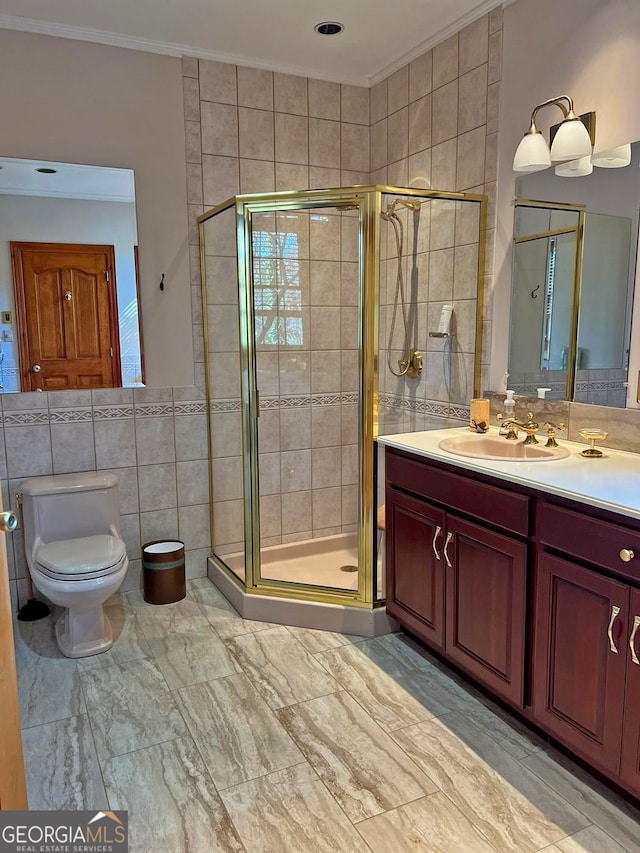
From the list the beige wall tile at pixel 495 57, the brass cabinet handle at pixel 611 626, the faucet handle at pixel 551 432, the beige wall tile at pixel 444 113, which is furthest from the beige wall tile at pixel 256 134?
the brass cabinet handle at pixel 611 626

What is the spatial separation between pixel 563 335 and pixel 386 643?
1487 mm

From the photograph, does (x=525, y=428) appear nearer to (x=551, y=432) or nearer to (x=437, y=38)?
(x=551, y=432)

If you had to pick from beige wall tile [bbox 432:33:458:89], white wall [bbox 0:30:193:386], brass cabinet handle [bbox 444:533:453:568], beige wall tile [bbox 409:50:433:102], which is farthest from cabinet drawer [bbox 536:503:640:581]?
beige wall tile [bbox 409:50:433:102]

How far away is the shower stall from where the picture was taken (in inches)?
106

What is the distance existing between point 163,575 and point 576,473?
206 cm

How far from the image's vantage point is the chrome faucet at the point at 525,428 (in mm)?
2412

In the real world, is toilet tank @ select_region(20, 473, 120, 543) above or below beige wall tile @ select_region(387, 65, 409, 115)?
below

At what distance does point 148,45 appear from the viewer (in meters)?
2.93

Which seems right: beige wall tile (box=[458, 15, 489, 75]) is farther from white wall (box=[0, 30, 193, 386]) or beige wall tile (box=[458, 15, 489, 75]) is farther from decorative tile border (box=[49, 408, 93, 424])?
decorative tile border (box=[49, 408, 93, 424])

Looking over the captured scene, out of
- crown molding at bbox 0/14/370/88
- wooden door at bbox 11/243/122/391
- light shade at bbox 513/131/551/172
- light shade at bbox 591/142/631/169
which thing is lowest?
wooden door at bbox 11/243/122/391

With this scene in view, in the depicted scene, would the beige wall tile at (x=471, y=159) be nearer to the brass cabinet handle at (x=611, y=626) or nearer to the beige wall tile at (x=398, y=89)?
the beige wall tile at (x=398, y=89)

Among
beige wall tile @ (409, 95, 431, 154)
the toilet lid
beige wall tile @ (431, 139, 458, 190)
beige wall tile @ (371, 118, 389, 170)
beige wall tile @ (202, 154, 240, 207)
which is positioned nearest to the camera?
the toilet lid

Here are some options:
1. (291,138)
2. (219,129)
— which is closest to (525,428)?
(291,138)

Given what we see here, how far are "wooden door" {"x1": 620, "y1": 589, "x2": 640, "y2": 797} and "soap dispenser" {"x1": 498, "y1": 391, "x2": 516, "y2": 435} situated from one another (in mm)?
1073
